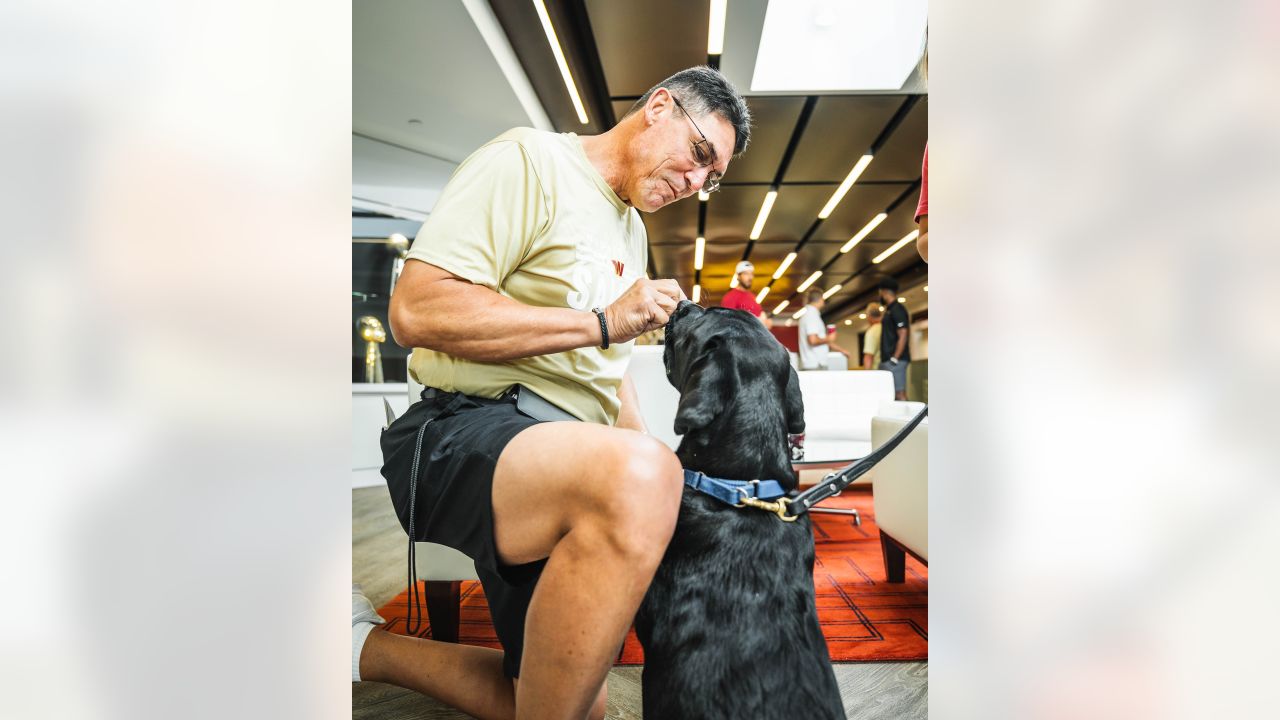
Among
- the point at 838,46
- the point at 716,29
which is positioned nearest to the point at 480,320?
the point at 716,29

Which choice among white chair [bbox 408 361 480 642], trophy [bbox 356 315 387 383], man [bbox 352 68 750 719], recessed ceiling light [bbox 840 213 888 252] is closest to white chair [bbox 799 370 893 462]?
white chair [bbox 408 361 480 642]

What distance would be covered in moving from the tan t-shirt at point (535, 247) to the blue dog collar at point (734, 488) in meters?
0.24

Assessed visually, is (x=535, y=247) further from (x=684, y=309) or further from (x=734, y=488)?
(x=734, y=488)

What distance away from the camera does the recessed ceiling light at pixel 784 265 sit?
1010 cm

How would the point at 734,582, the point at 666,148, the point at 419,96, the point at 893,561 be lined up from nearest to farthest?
A: the point at 734,582, the point at 666,148, the point at 893,561, the point at 419,96

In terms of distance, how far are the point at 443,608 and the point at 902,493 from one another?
134 centimetres

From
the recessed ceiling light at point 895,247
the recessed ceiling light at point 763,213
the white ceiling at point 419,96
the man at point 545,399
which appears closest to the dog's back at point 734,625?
the man at point 545,399

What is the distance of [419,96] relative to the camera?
154 inches

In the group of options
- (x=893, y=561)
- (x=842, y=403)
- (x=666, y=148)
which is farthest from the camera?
(x=842, y=403)

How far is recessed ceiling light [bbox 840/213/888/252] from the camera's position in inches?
313

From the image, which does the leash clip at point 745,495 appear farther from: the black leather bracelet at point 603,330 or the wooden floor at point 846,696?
the wooden floor at point 846,696

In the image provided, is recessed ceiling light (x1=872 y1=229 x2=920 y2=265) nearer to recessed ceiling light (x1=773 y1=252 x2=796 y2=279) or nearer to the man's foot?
recessed ceiling light (x1=773 y1=252 x2=796 y2=279)
